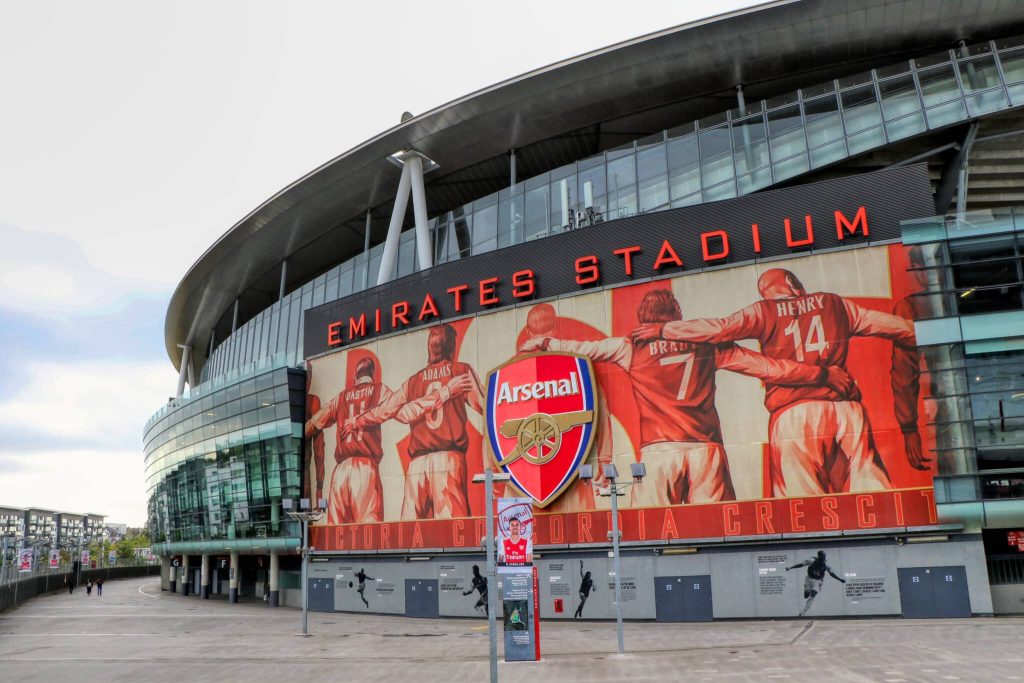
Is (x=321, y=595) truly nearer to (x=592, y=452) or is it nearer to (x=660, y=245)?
(x=592, y=452)

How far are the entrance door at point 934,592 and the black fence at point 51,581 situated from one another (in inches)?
1994

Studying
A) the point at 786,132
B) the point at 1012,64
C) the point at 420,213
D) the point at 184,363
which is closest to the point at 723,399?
the point at 786,132

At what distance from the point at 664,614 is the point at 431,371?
17214 millimetres

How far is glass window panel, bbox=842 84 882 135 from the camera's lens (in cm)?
3916

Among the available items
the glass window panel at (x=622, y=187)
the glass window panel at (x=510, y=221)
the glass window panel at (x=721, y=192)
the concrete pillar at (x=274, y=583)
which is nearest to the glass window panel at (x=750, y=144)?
the glass window panel at (x=721, y=192)

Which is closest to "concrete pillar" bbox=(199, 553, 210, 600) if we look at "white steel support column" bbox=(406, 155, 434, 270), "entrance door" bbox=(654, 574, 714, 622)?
"white steel support column" bbox=(406, 155, 434, 270)

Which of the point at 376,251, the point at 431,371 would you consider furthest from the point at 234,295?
the point at 431,371

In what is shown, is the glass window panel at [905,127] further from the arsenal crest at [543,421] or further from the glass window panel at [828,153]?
the arsenal crest at [543,421]

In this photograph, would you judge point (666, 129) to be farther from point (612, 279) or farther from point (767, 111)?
point (612, 279)

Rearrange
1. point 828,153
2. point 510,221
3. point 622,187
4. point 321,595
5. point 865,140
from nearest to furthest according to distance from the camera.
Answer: point 865,140 → point 828,153 → point 622,187 → point 321,595 → point 510,221

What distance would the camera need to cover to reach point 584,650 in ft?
83.3

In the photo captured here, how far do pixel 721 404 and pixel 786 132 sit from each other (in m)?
15.1

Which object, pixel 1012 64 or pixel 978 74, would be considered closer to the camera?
pixel 1012 64

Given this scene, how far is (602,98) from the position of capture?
4431cm
